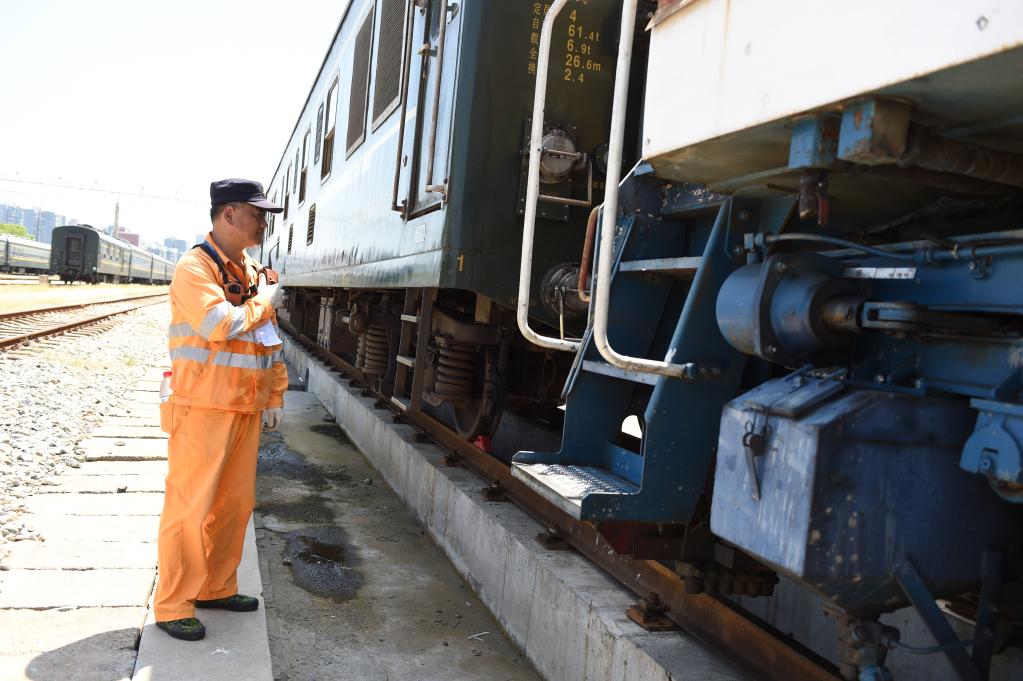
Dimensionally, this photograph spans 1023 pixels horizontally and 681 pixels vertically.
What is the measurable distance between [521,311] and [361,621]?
1.87 metres

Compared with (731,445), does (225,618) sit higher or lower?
lower

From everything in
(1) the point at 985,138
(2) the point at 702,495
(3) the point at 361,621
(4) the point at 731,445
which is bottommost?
(3) the point at 361,621

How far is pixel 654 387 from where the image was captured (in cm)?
279

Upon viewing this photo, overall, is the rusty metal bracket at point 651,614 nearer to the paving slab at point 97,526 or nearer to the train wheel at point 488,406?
the train wheel at point 488,406

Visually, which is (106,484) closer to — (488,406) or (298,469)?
(298,469)

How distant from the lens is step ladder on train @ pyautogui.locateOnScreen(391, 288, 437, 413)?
523 centimetres

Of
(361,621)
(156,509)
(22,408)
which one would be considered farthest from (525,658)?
(22,408)

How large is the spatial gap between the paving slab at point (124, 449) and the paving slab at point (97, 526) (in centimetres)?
159

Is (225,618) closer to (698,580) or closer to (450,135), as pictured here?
(698,580)

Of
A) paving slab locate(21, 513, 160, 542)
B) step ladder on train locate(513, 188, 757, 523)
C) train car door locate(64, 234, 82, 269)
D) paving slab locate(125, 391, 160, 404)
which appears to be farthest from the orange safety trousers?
train car door locate(64, 234, 82, 269)

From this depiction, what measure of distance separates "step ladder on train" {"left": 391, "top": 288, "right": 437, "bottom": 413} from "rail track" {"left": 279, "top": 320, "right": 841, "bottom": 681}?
0.85 meters

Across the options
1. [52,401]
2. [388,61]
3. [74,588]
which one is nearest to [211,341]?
[74,588]

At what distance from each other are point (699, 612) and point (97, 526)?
3.20 meters

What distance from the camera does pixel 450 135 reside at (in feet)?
14.7
